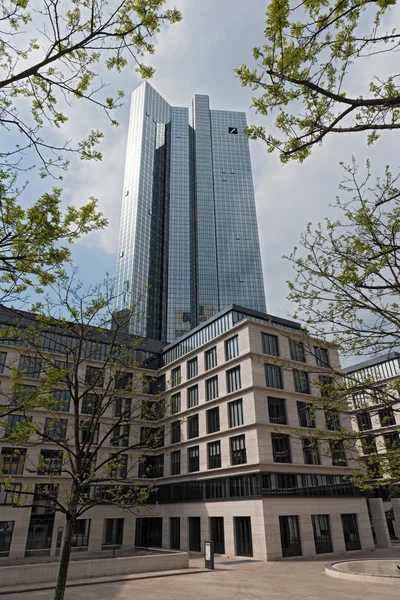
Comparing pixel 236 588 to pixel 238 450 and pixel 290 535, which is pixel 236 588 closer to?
pixel 290 535

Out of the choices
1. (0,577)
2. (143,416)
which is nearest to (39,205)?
(143,416)

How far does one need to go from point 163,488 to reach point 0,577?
2591cm

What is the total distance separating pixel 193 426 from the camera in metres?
39.8

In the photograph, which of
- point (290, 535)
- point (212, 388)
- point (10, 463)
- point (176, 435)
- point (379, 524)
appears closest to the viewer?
point (290, 535)

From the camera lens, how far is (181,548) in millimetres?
36469

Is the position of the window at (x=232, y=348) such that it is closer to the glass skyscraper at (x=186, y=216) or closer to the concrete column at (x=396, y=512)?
the concrete column at (x=396, y=512)

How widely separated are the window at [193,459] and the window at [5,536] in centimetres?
1782

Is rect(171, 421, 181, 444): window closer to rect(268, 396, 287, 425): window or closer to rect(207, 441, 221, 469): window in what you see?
rect(207, 441, 221, 469): window

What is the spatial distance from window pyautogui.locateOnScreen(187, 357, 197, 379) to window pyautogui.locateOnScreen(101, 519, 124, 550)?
18000mm

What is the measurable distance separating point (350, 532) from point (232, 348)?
19.1 meters

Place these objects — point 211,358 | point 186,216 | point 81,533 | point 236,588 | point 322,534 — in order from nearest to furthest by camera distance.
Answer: point 236,588 < point 322,534 < point 81,533 < point 211,358 < point 186,216

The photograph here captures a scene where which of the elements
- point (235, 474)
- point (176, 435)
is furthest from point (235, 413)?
point (176, 435)

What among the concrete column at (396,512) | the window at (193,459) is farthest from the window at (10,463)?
the concrete column at (396,512)

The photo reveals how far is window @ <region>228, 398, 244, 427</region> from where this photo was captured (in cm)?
3322
